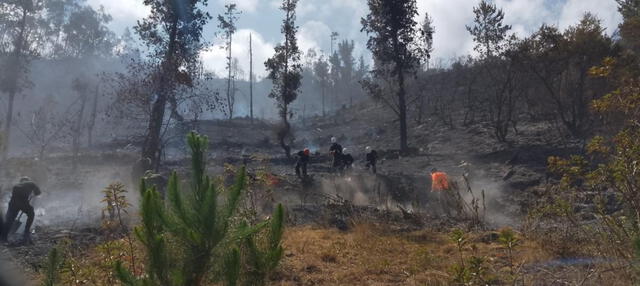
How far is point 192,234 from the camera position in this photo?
2.41 meters

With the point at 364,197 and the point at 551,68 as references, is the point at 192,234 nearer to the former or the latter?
the point at 364,197

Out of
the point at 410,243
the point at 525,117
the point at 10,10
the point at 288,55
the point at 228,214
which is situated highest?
the point at 10,10

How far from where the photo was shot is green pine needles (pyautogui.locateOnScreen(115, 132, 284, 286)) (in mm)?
2408

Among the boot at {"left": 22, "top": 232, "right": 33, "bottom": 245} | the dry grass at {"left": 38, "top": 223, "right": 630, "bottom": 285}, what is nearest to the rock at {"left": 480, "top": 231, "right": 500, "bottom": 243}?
the dry grass at {"left": 38, "top": 223, "right": 630, "bottom": 285}

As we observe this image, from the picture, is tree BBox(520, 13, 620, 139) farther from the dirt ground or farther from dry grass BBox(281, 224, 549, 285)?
dry grass BBox(281, 224, 549, 285)

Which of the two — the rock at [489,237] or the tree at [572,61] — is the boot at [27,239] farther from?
the tree at [572,61]

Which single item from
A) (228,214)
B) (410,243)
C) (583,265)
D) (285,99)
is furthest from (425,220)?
(285,99)

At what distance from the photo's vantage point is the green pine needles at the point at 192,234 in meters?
2.41

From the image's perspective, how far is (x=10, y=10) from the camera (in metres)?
31.1

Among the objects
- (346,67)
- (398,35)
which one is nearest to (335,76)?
(346,67)

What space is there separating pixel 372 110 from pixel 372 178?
2767 cm

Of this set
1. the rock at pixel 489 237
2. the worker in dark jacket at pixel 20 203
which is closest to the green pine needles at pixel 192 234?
the rock at pixel 489 237

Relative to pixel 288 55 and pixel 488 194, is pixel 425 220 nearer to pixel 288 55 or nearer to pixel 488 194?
pixel 488 194

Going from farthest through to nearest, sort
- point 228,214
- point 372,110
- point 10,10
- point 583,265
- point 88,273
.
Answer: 1. point 372,110
2. point 10,10
3. point 583,265
4. point 88,273
5. point 228,214
